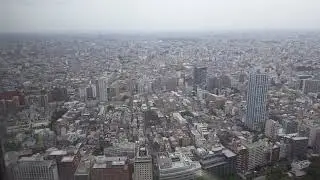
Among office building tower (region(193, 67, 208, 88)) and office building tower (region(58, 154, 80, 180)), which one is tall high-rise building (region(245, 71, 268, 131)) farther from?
office building tower (region(58, 154, 80, 180))

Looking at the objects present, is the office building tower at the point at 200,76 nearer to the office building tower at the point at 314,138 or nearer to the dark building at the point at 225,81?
the dark building at the point at 225,81

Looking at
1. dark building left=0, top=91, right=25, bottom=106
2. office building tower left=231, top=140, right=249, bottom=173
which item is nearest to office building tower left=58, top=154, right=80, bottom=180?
dark building left=0, top=91, right=25, bottom=106

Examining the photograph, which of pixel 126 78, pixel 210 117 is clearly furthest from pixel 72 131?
pixel 210 117

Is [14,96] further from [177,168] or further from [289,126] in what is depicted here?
[289,126]

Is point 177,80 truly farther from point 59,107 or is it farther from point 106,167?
point 106,167

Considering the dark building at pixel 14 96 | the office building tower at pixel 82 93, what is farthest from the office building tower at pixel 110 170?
the office building tower at pixel 82 93

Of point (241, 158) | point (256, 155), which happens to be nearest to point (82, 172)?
point (241, 158)
